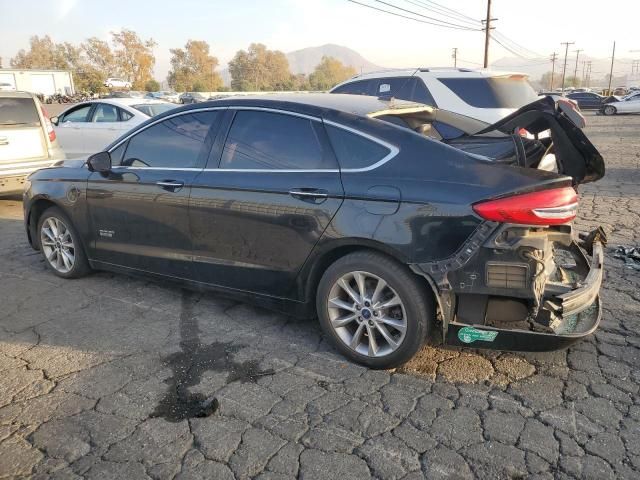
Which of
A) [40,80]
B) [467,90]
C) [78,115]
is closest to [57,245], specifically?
[467,90]

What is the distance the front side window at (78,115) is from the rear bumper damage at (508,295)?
9.82 metres

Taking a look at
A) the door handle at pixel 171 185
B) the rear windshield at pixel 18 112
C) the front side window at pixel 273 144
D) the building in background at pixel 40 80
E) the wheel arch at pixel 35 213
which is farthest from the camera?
the building in background at pixel 40 80

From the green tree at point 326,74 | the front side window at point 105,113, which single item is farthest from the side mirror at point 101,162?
the green tree at point 326,74

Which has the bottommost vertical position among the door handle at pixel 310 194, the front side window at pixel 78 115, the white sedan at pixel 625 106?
the white sedan at pixel 625 106

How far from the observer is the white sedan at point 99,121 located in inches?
395

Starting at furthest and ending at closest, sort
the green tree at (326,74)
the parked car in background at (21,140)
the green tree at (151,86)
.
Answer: the green tree at (326,74), the green tree at (151,86), the parked car in background at (21,140)

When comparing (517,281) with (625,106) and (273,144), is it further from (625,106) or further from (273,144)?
(625,106)

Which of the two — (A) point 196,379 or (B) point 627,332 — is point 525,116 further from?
(A) point 196,379

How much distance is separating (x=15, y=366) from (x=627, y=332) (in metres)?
4.17

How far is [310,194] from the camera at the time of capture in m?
3.23

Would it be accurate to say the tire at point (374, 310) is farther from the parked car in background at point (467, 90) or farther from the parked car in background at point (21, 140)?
the parked car in background at point (21, 140)

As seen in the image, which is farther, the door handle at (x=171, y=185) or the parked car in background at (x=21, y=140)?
the parked car in background at (x=21, y=140)

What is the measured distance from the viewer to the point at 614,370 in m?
3.15

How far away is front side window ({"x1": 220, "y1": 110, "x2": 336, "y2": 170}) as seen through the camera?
3.36 metres
